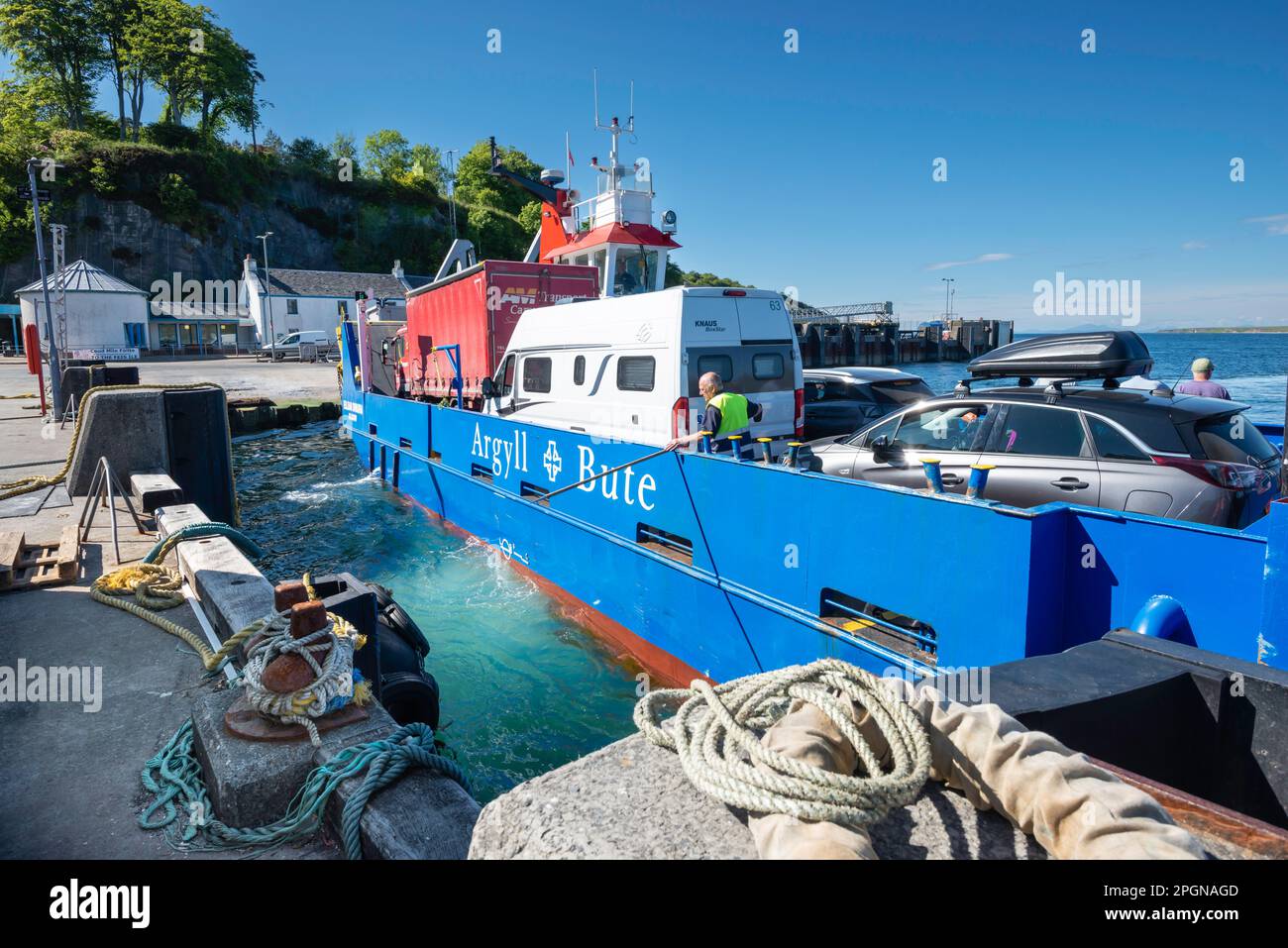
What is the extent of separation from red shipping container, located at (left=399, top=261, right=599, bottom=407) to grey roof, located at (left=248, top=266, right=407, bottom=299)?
4643 cm

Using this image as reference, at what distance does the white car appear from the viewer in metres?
44.2

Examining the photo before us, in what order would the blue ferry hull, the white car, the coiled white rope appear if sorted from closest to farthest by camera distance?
the coiled white rope < the blue ferry hull < the white car

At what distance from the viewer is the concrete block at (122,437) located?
7.99 m

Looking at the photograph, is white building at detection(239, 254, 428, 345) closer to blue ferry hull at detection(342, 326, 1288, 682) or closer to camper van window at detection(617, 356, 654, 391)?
camper van window at detection(617, 356, 654, 391)

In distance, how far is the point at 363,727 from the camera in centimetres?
316

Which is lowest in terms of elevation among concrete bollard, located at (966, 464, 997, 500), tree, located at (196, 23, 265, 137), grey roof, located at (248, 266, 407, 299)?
concrete bollard, located at (966, 464, 997, 500)

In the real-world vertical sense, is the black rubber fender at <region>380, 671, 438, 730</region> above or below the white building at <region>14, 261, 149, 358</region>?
below

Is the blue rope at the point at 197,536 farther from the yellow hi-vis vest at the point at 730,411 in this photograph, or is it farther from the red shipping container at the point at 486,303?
the red shipping container at the point at 486,303

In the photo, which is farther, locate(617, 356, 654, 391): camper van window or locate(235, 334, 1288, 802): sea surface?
locate(617, 356, 654, 391): camper van window

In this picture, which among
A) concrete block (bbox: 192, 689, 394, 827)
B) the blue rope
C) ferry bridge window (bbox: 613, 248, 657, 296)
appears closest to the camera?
concrete block (bbox: 192, 689, 394, 827)

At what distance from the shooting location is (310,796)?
2.76 metres

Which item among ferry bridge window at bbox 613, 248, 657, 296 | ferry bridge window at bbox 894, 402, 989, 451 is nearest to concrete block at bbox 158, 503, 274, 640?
ferry bridge window at bbox 894, 402, 989, 451

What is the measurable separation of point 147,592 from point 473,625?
3311mm
